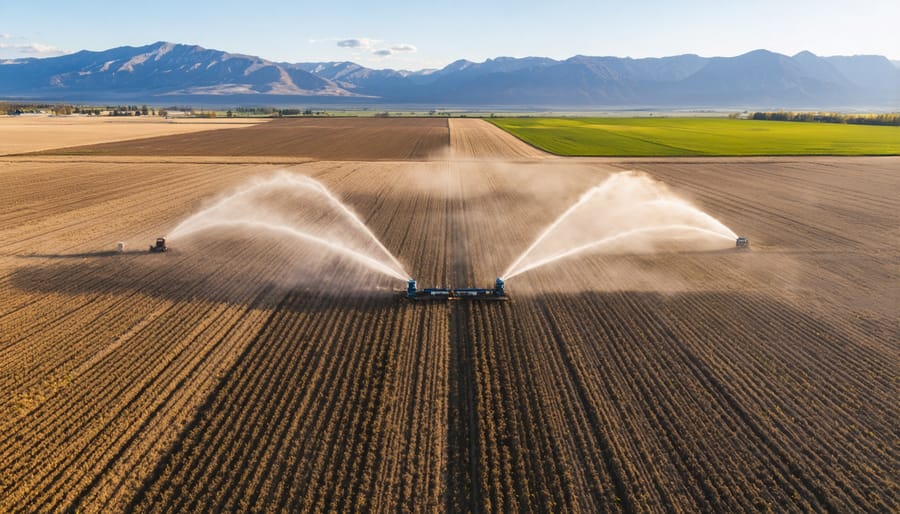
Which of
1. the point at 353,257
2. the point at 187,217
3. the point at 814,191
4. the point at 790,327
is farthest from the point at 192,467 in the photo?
the point at 814,191

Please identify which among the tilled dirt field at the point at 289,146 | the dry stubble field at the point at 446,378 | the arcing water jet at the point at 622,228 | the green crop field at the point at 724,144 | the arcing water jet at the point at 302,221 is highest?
the green crop field at the point at 724,144

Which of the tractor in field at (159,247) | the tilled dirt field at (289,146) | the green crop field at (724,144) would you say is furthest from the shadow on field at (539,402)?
the green crop field at (724,144)

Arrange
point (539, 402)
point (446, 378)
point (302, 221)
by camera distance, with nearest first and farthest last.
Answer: point (539, 402)
point (446, 378)
point (302, 221)

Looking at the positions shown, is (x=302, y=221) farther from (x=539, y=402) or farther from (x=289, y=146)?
(x=289, y=146)

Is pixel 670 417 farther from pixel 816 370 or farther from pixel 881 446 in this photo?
pixel 816 370

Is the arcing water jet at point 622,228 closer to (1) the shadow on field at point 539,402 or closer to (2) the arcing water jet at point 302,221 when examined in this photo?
(1) the shadow on field at point 539,402

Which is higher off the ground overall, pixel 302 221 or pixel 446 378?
pixel 302 221

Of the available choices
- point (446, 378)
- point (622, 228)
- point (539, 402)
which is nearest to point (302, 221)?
point (622, 228)
